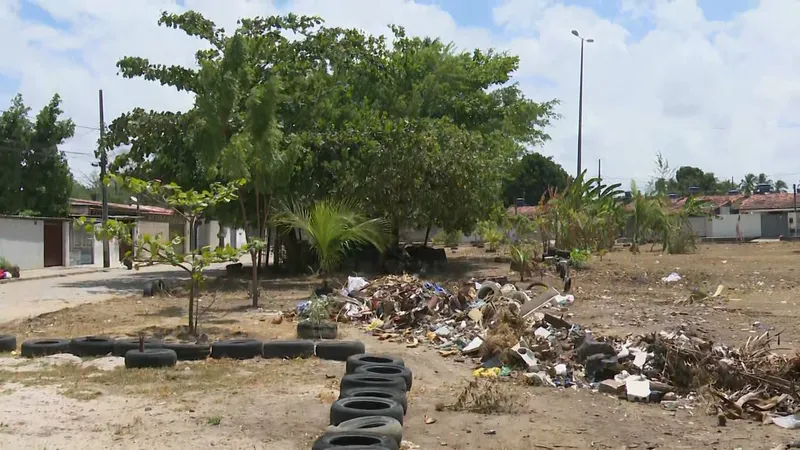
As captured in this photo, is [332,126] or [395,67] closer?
[332,126]

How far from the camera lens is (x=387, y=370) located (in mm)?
8031

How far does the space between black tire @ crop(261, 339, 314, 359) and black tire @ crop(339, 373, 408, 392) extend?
101 inches

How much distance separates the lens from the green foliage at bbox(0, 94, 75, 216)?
36625 mm

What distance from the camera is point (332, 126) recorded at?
955 inches

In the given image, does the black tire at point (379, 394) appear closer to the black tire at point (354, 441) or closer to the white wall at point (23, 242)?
the black tire at point (354, 441)

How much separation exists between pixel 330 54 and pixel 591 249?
470 inches

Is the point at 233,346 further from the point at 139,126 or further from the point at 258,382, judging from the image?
the point at 139,126

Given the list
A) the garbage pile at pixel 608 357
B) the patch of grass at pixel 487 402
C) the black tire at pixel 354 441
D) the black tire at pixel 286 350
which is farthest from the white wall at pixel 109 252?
the black tire at pixel 354 441

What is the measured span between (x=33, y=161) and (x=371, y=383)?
114 feet

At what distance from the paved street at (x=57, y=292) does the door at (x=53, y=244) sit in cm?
593

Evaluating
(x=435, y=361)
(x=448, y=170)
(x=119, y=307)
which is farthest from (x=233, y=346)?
(x=448, y=170)

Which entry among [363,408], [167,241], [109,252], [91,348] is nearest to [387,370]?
[363,408]

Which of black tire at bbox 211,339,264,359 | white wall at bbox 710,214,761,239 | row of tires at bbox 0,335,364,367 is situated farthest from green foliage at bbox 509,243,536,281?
white wall at bbox 710,214,761,239

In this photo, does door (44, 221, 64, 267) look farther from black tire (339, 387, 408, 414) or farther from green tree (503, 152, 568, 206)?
green tree (503, 152, 568, 206)
